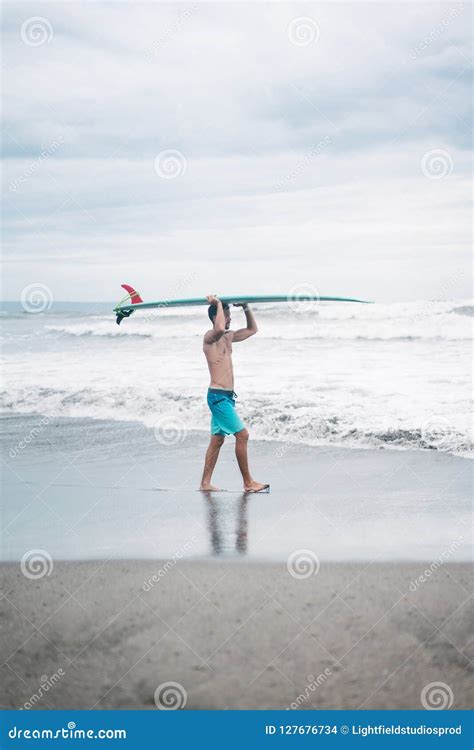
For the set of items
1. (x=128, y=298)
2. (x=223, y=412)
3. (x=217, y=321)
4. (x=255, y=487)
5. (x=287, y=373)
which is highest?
(x=128, y=298)

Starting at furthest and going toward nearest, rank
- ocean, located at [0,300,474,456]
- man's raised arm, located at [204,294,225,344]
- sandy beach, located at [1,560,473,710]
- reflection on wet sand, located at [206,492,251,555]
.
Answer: ocean, located at [0,300,474,456] < man's raised arm, located at [204,294,225,344] < reflection on wet sand, located at [206,492,251,555] < sandy beach, located at [1,560,473,710]

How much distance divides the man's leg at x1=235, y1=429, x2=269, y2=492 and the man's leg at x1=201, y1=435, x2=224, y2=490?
19 cm

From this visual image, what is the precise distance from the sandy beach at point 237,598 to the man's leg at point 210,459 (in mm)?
184

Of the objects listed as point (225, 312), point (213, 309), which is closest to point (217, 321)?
point (213, 309)

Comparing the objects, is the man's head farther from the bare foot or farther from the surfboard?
the bare foot

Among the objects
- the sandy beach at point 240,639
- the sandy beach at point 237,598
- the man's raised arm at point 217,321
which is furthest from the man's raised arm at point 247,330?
the sandy beach at point 240,639

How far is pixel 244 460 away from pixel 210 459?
1.10 feet

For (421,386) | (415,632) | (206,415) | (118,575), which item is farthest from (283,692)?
(421,386)

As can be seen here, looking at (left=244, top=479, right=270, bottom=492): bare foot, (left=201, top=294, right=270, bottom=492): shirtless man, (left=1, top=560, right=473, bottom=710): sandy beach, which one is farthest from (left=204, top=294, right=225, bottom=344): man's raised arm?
(left=1, top=560, right=473, bottom=710): sandy beach

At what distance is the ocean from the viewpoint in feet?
33.9

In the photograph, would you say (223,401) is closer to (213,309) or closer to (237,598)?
(213,309)

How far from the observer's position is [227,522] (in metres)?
6.20

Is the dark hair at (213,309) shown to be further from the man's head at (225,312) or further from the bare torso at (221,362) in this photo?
the bare torso at (221,362)

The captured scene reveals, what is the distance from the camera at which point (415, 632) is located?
434cm
